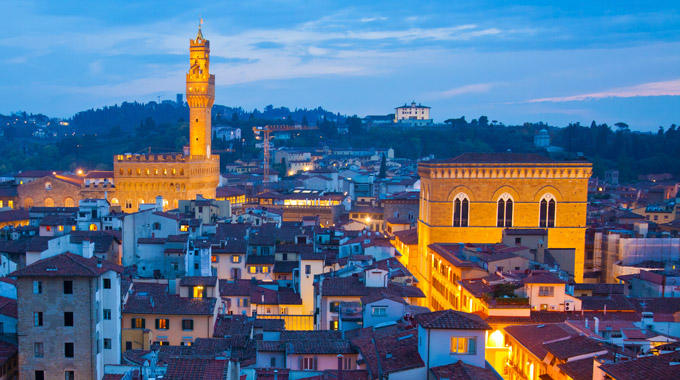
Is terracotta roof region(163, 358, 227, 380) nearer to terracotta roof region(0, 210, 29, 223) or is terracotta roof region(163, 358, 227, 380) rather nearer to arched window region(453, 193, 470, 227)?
arched window region(453, 193, 470, 227)

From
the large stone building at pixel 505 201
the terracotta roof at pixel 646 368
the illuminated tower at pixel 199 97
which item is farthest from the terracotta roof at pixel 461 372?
the illuminated tower at pixel 199 97

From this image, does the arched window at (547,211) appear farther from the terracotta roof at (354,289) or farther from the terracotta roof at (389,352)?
the terracotta roof at (389,352)

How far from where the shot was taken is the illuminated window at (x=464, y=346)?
16.1 m

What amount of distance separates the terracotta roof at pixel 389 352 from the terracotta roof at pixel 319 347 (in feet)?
0.93

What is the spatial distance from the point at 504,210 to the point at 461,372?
2343 cm

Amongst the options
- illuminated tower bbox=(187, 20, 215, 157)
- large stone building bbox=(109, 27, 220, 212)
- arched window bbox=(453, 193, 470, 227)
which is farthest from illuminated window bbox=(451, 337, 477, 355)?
illuminated tower bbox=(187, 20, 215, 157)

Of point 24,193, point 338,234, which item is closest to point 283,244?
point 338,234

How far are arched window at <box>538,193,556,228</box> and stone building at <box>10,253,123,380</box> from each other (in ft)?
80.9

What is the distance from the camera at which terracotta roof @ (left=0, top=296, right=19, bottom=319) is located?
20.6 m

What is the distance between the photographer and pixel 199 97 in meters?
60.3

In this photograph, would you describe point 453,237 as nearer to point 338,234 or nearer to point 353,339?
point 338,234

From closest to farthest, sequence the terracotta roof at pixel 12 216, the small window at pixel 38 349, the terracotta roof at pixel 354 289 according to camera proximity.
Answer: the small window at pixel 38 349
the terracotta roof at pixel 354 289
the terracotta roof at pixel 12 216

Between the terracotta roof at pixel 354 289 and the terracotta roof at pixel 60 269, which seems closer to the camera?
the terracotta roof at pixel 60 269

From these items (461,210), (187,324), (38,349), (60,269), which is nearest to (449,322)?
(60,269)
